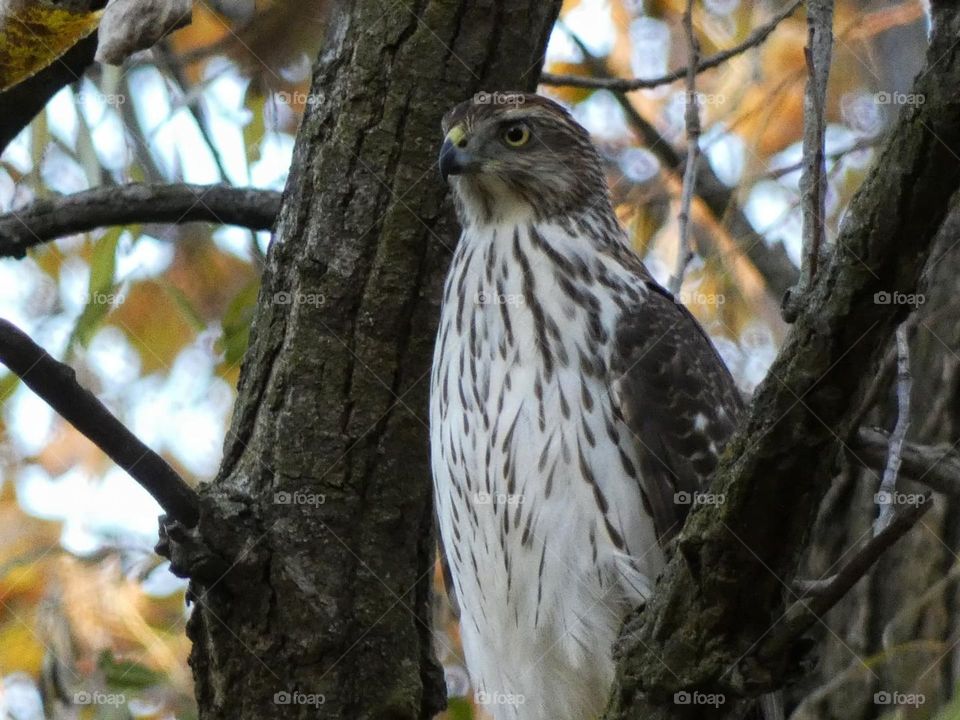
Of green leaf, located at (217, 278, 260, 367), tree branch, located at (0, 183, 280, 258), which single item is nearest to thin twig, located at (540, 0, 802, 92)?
tree branch, located at (0, 183, 280, 258)

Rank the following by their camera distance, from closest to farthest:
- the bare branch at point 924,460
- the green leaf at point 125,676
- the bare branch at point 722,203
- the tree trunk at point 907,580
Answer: the bare branch at point 924,460
the tree trunk at point 907,580
the green leaf at point 125,676
the bare branch at point 722,203

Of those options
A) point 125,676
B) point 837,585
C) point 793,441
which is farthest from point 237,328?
point 837,585

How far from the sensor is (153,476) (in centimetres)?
271

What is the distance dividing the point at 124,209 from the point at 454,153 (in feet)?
3.26

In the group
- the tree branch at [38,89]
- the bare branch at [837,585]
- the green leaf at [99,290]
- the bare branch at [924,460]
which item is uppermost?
the tree branch at [38,89]

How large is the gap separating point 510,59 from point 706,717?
202cm

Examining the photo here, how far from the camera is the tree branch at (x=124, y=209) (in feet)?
12.2

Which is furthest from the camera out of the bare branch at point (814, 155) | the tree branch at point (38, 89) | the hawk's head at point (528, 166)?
the hawk's head at point (528, 166)

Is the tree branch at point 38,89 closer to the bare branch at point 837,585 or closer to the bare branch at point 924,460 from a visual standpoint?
the bare branch at point 924,460

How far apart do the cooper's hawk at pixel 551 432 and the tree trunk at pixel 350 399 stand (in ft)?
0.39

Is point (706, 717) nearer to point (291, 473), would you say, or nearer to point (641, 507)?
point (641, 507)

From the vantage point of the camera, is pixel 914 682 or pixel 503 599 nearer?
pixel 503 599

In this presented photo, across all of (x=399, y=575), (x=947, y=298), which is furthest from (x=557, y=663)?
(x=947, y=298)

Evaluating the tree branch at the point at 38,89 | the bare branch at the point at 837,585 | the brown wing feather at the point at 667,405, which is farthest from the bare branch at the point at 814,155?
the tree branch at the point at 38,89
